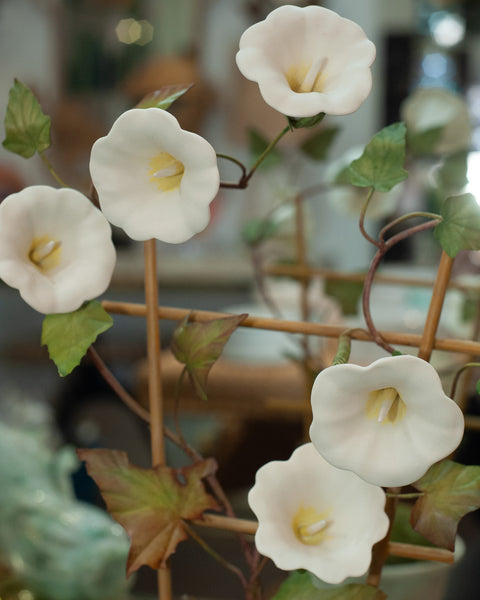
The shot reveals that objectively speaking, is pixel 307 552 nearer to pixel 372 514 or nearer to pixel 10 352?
pixel 372 514

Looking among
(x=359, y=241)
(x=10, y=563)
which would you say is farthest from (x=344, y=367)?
(x=359, y=241)

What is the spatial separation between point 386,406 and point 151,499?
12cm

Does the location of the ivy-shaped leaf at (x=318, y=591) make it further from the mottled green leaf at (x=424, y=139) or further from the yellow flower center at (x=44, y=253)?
the mottled green leaf at (x=424, y=139)

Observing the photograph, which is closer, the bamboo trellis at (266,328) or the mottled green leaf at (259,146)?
the bamboo trellis at (266,328)

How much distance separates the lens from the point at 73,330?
0.33 m

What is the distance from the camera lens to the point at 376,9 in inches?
148

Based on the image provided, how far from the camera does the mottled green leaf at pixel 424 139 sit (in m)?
0.53

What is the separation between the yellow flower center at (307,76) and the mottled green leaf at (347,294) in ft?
1.19

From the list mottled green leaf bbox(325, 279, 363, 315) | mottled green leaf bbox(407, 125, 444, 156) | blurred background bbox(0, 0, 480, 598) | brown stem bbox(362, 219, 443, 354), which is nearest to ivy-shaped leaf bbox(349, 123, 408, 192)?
brown stem bbox(362, 219, 443, 354)

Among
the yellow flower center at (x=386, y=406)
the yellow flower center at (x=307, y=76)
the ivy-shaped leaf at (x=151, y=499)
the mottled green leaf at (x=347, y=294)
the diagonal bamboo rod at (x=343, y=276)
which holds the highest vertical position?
the yellow flower center at (x=307, y=76)

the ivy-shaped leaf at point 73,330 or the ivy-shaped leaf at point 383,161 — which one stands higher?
the ivy-shaped leaf at point 383,161

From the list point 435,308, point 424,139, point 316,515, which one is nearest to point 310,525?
point 316,515

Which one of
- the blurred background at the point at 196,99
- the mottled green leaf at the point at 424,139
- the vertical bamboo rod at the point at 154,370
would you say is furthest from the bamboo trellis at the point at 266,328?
the blurred background at the point at 196,99

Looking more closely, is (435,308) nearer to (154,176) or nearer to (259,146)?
(154,176)
